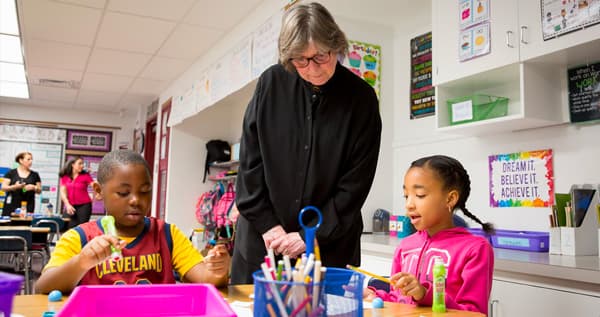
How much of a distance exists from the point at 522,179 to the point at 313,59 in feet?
5.21

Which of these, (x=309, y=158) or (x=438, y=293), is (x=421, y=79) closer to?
(x=309, y=158)

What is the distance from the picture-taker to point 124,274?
1354 mm

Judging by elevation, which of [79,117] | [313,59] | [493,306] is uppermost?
[79,117]

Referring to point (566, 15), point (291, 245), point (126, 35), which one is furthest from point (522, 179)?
point (126, 35)

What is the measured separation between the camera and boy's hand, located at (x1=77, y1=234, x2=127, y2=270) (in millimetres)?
1022

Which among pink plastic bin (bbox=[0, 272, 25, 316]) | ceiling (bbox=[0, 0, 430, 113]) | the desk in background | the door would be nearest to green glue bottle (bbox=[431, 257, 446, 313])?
the desk in background

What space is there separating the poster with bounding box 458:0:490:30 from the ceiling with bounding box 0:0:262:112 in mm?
1923

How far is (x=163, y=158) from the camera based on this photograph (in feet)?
22.2

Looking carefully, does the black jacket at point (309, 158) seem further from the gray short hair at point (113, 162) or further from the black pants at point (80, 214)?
the black pants at point (80, 214)

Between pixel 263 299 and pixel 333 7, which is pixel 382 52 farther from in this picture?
pixel 263 299

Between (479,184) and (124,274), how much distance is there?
2025 mm

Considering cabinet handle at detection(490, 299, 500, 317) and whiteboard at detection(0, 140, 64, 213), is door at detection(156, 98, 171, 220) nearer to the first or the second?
whiteboard at detection(0, 140, 64, 213)

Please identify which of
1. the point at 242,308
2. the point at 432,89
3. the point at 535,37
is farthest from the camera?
the point at 432,89

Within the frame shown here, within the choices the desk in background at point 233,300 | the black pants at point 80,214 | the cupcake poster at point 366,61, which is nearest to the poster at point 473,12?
the cupcake poster at point 366,61
